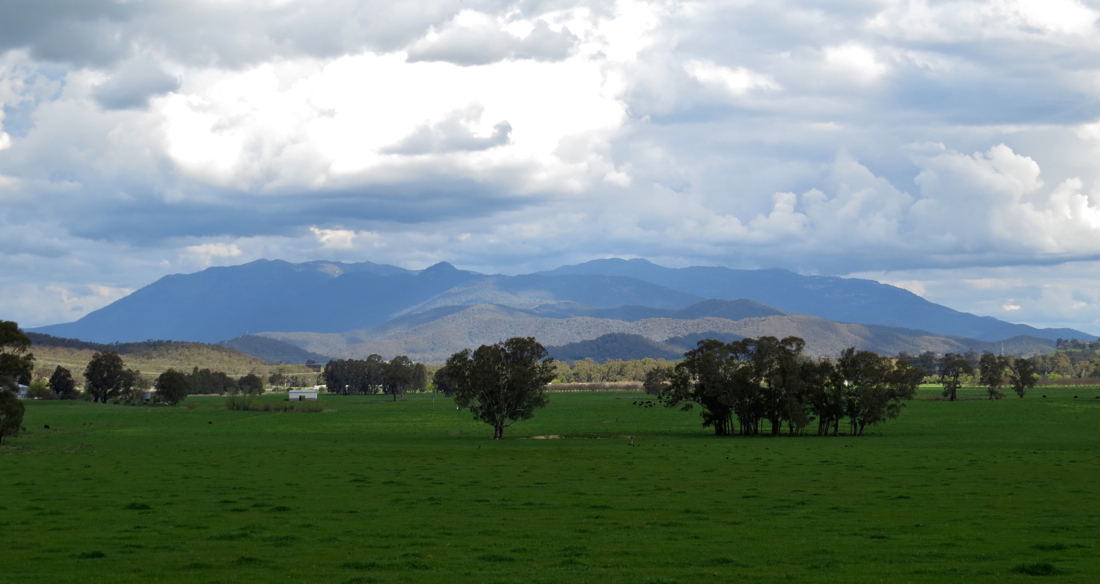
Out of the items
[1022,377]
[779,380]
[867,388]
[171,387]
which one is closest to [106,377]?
[171,387]

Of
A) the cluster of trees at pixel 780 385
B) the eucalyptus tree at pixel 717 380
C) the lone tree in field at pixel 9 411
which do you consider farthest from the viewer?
the eucalyptus tree at pixel 717 380

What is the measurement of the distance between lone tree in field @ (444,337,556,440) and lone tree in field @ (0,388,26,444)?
2874 cm

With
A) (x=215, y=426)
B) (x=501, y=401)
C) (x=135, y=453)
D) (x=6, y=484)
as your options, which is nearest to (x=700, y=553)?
(x=6, y=484)

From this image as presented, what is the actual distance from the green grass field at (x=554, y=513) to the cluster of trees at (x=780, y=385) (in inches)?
547

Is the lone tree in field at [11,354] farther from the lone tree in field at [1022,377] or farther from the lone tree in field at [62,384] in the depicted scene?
the lone tree in field at [1022,377]

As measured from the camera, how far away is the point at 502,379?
7038 cm

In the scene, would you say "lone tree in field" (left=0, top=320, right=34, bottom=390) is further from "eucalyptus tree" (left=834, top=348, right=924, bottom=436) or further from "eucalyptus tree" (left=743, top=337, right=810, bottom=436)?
"eucalyptus tree" (left=834, top=348, right=924, bottom=436)

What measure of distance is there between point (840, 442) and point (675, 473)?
29.1 metres

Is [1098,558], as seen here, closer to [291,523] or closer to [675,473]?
[291,523]

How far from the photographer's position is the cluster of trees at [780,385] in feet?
244

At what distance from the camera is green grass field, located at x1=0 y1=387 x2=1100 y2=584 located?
18156 mm

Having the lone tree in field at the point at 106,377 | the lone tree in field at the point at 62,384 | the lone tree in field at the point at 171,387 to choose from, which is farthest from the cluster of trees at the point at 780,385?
the lone tree in field at the point at 62,384

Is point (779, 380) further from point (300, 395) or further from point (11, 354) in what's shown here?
point (300, 395)

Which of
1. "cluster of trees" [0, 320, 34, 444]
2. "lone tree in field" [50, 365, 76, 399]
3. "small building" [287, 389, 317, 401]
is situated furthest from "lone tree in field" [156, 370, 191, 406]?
"cluster of trees" [0, 320, 34, 444]
